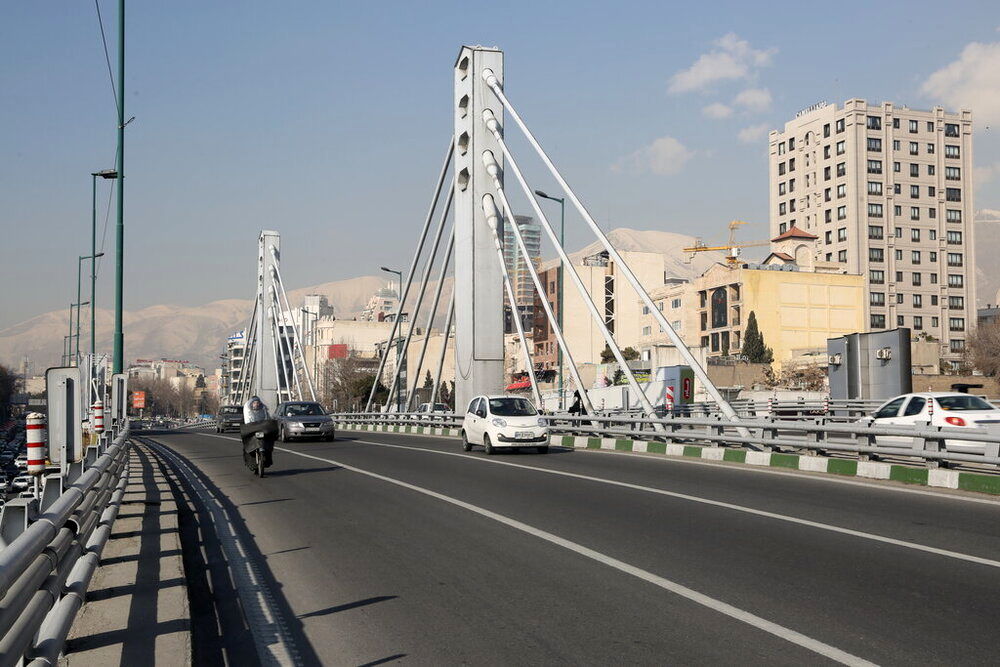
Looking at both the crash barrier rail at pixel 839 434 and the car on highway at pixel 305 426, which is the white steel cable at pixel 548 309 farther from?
the car on highway at pixel 305 426

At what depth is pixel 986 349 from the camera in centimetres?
8325

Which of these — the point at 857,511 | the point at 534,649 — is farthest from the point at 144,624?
the point at 857,511

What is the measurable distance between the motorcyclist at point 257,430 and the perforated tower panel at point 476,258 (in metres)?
17.3

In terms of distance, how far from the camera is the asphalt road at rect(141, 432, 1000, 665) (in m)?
5.96

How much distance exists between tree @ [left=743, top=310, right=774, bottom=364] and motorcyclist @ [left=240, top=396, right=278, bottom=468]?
78063mm

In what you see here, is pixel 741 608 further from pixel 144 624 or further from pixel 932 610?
pixel 144 624

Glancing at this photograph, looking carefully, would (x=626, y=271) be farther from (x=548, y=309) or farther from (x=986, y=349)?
(x=986, y=349)

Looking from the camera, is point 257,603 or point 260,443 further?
point 260,443

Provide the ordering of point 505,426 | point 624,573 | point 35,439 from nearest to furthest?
point 624,573, point 35,439, point 505,426

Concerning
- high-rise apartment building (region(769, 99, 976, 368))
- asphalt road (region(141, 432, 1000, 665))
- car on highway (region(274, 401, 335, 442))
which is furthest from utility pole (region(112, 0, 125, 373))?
high-rise apartment building (region(769, 99, 976, 368))

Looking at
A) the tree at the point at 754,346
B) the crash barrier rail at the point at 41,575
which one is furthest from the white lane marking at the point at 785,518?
the tree at the point at 754,346

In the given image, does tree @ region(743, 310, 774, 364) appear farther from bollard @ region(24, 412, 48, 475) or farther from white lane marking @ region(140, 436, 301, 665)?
bollard @ region(24, 412, 48, 475)

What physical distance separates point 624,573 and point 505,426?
17.4 m

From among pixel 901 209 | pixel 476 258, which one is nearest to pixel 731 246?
pixel 901 209
